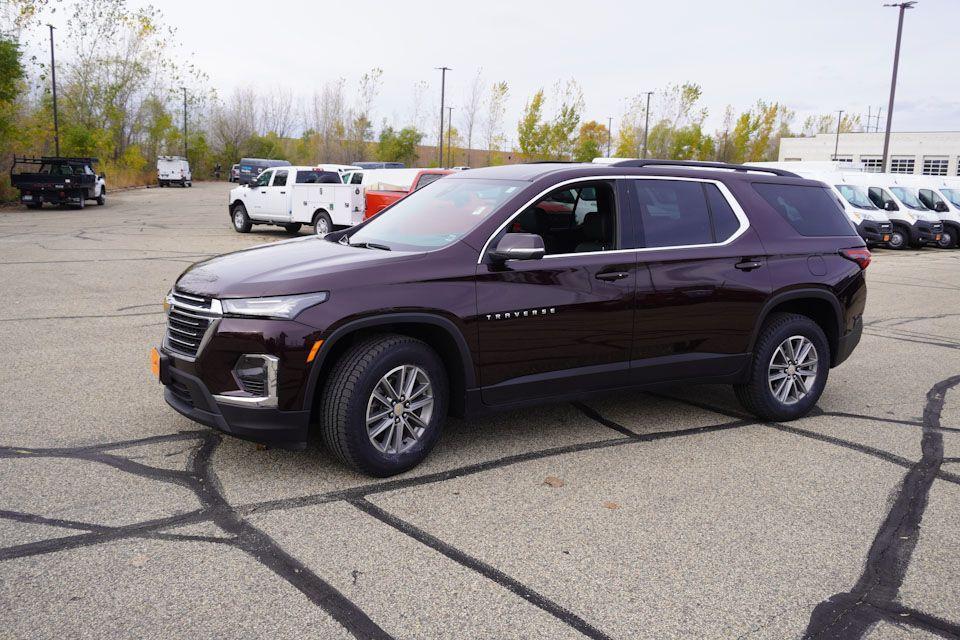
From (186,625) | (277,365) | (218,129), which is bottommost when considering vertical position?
(186,625)

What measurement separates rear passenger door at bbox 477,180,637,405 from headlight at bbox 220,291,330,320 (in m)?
0.98

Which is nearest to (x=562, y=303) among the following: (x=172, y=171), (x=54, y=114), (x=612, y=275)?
(x=612, y=275)

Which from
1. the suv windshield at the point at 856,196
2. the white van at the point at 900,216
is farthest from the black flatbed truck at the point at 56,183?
the white van at the point at 900,216

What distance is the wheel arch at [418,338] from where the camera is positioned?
4323mm

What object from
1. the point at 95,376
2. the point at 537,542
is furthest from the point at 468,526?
the point at 95,376

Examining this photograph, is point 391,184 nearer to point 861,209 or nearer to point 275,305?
point 861,209

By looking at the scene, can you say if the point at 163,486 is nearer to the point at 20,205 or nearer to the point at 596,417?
the point at 596,417

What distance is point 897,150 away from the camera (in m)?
78.1

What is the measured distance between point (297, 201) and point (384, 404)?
16702 millimetres

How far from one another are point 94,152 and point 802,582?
4714 cm

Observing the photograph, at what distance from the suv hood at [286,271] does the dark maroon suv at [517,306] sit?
0.01 m

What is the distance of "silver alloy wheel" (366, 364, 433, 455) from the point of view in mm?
4496

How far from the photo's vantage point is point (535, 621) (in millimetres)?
3174

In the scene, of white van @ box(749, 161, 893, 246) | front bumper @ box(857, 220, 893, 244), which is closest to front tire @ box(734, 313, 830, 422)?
white van @ box(749, 161, 893, 246)
